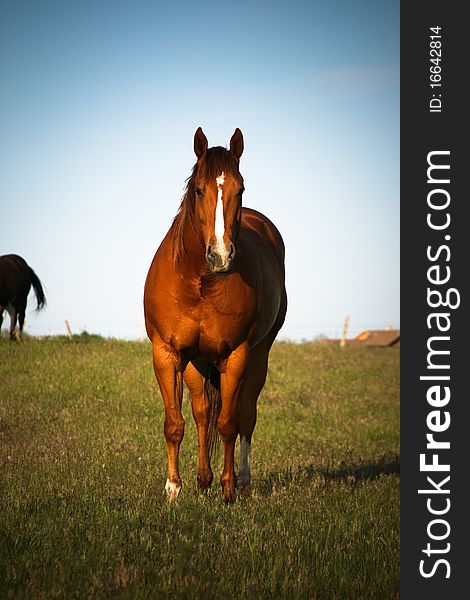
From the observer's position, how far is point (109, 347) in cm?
2211

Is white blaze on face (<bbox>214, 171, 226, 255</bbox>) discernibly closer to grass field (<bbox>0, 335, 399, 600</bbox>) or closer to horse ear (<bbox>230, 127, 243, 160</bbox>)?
horse ear (<bbox>230, 127, 243, 160</bbox>)

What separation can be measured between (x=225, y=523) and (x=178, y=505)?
26.6 inches

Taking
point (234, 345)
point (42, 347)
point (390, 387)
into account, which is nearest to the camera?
point (234, 345)

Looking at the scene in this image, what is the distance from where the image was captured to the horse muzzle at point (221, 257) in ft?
21.7

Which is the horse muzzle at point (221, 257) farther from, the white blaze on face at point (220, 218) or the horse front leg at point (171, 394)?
the horse front leg at point (171, 394)

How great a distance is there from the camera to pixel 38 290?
938 inches

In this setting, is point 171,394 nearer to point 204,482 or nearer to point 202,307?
point 202,307

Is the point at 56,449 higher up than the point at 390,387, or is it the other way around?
the point at 390,387

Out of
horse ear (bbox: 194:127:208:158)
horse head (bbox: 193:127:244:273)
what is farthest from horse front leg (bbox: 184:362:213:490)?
horse ear (bbox: 194:127:208:158)

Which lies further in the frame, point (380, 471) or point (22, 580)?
point (380, 471)

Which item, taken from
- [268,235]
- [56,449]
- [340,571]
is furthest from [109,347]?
[340,571]

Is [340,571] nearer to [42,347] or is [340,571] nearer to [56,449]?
[56,449]

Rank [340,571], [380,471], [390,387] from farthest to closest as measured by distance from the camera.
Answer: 1. [390,387]
2. [380,471]
3. [340,571]

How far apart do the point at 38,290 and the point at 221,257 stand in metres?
18.1
